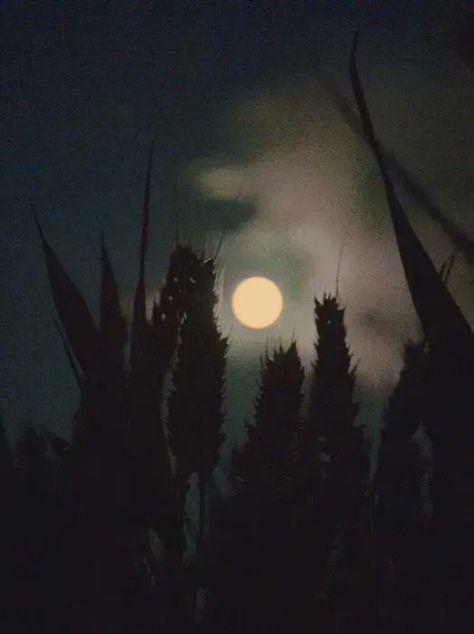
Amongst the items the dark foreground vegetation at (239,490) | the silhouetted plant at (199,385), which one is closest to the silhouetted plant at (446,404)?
the dark foreground vegetation at (239,490)

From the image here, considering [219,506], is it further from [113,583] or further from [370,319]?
[370,319]

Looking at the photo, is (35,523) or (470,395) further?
(35,523)

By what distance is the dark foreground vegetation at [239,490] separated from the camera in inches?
19.7

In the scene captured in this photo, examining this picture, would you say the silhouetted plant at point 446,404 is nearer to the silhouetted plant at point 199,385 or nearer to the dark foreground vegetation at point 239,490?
the dark foreground vegetation at point 239,490

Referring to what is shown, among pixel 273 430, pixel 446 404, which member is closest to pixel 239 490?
pixel 273 430

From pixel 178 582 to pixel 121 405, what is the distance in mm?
126

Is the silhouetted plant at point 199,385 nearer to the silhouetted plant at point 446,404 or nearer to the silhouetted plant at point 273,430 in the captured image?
the silhouetted plant at point 273,430

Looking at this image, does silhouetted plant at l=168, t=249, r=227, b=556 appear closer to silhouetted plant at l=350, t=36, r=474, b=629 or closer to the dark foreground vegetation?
the dark foreground vegetation

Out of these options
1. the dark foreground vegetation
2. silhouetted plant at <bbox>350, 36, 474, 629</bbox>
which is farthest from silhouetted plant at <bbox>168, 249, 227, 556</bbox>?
silhouetted plant at <bbox>350, 36, 474, 629</bbox>

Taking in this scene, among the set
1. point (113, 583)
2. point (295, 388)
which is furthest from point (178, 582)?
point (295, 388)

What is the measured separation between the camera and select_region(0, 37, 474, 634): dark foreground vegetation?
50cm

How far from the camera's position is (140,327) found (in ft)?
2.02

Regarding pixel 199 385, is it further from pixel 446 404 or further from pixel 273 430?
pixel 446 404

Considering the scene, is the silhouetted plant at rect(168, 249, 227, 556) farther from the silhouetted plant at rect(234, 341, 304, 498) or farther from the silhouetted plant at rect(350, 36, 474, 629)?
the silhouetted plant at rect(350, 36, 474, 629)
